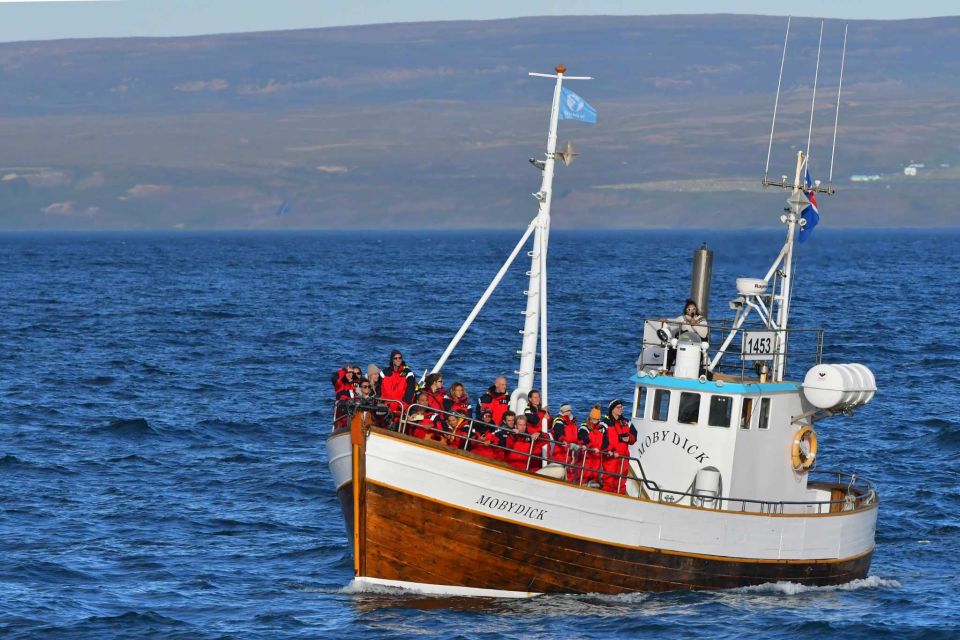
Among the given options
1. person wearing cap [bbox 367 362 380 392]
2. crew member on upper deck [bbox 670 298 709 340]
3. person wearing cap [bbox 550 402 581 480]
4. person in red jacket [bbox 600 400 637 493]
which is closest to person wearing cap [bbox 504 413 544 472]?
person wearing cap [bbox 550 402 581 480]

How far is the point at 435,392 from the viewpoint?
29422mm

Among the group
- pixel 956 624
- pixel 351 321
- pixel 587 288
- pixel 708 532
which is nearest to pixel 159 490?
pixel 708 532

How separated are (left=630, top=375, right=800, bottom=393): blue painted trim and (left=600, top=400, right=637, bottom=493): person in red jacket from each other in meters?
1.80

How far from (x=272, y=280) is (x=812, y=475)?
335ft

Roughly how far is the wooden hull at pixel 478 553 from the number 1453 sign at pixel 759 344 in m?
4.18

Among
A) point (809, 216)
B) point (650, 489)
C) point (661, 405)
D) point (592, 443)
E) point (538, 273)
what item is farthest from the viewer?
point (809, 216)

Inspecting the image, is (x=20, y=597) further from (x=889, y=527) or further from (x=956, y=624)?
(x=889, y=527)

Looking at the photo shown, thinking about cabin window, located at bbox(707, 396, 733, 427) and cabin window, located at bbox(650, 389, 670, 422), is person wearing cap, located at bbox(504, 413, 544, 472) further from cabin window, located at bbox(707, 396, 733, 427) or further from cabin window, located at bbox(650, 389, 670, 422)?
cabin window, located at bbox(707, 396, 733, 427)

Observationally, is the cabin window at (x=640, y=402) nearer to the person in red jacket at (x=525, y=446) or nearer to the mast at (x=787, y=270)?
the mast at (x=787, y=270)

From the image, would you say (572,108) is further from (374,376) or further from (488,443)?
(488,443)

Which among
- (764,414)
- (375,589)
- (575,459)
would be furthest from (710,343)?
(375,589)

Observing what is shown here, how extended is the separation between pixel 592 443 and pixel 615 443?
1.43 ft

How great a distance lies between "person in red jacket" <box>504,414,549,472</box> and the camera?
93.0ft

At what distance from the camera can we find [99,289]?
12688 centimetres
